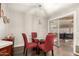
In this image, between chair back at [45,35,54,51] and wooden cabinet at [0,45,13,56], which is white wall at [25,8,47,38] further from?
wooden cabinet at [0,45,13,56]

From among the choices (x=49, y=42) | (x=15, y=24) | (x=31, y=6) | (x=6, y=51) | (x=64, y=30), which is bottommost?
(x=6, y=51)

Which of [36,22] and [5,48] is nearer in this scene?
[5,48]

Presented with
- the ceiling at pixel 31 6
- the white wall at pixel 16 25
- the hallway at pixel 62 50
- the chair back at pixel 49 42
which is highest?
the ceiling at pixel 31 6

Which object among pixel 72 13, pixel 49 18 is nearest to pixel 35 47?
pixel 49 18

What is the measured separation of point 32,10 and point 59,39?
659 millimetres

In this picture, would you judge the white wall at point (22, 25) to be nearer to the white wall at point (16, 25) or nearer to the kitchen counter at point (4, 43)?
the white wall at point (16, 25)

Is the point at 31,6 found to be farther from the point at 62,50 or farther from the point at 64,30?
the point at 62,50

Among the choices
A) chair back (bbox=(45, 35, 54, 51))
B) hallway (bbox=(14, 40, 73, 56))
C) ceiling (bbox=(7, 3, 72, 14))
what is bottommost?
hallway (bbox=(14, 40, 73, 56))

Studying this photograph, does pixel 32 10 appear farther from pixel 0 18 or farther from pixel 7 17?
pixel 0 18

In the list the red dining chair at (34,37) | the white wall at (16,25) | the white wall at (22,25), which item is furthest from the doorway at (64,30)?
the white wall at (16,25)

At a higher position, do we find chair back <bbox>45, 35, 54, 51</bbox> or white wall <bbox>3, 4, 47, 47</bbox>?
white wall <bbox>3, 4, 47, 47</bbox>

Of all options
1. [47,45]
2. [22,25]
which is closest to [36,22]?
[22,25]

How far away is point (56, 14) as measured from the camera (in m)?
1.46

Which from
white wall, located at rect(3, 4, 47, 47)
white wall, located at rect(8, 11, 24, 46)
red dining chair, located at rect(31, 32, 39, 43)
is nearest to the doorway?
white wall, located at rect(3, 4, 47, 47)
